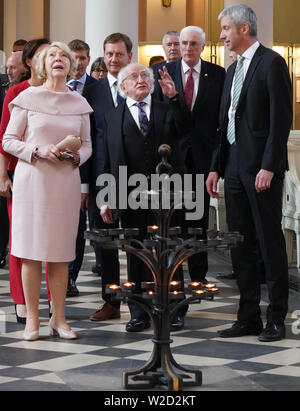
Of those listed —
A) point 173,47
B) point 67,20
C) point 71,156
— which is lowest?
point 71,156

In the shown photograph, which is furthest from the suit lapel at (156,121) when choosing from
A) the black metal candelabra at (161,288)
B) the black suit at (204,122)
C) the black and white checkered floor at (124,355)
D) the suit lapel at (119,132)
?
the black metal candelabra at (161,288)

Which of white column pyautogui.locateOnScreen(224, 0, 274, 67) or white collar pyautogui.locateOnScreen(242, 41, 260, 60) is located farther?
white column pyautogui.locateOnScreen(224, 0, 274, 67)

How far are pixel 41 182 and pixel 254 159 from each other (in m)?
1.30

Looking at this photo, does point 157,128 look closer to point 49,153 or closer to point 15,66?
point 49,153

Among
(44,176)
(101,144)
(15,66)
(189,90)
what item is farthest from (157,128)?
(15,66)

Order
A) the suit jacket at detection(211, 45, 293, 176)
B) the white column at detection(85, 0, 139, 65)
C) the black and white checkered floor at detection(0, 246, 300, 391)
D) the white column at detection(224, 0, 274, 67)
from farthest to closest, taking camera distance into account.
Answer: the white column at detection(224, 0, 274, 67) < the white column at detection(85, 0, 139, 65) < the suit jacket at detection(211, 45, 293, 176) < the black and white checkered floor at detection(0, 246, 300, 391)

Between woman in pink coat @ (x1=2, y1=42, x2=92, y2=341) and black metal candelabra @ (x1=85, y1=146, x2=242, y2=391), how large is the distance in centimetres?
117

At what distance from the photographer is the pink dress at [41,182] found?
5934 millimetres

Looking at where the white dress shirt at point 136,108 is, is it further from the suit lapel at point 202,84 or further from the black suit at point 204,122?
the suit lapel at point 202,84

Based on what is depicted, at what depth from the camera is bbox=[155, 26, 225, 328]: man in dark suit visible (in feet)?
23.2

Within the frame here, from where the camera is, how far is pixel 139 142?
245 inches

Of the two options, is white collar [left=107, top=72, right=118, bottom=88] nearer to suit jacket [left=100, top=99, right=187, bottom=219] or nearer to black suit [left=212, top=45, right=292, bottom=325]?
suit jacket [left=100, top=99, right=187, bottom=219]

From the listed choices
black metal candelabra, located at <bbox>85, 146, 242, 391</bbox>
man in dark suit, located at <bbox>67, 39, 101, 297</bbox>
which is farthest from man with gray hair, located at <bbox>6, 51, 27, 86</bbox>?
black metal candelabra, located at <bbox>85, 146, 242, 391</bbox>

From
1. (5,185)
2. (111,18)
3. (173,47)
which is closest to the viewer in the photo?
(5,185)
